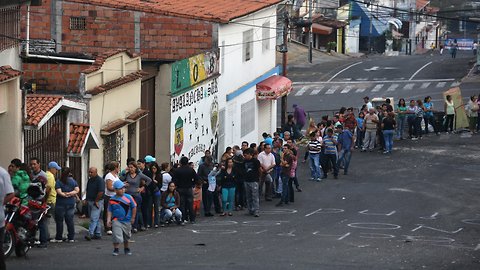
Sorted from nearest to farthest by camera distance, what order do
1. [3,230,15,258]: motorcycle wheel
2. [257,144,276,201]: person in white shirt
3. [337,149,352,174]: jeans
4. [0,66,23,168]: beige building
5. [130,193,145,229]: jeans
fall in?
1. [3,230,15,258]: motorcycle wheel
2. [130,193,145,229]: jeans
3. [0,66,23,168]: beige building
4. [257,144,276,201]: person in white shirt
5. [337,149,352,174]: jeans

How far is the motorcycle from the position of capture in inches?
745

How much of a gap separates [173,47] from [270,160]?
8.71 metres

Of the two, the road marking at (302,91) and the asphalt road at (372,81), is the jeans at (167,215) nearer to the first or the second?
the asphalt road at (372,81)

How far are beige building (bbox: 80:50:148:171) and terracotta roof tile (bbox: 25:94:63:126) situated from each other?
1488mm

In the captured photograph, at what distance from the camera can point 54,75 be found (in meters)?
29.0

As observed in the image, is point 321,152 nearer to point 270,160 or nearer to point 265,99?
point 270,160

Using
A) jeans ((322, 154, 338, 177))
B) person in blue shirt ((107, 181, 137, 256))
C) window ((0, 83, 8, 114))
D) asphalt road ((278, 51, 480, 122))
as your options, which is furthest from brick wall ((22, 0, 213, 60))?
asphalt road ((278, 51, 480, 122))

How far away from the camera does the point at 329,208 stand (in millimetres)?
28500

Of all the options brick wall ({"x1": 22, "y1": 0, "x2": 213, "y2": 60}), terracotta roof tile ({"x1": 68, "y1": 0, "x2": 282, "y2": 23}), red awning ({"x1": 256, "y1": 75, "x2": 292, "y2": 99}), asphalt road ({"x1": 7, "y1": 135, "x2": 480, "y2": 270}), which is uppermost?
terracotta roof tile ({"x1": 68, "y1": 0, "x2": 282, "y2": 23})

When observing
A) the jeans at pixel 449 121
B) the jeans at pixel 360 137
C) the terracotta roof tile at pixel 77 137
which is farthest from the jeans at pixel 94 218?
the jeans at pixel 449 121

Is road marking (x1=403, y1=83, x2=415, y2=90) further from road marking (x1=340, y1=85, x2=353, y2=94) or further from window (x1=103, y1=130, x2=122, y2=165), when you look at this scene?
window (x1=103, y1=130, x2=122, y2=165)

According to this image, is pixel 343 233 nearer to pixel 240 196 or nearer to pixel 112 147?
pixel 240 196

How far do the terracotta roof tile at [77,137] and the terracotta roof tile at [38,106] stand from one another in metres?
1.14

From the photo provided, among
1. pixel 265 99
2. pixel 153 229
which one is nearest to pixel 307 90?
pixel 265 99
